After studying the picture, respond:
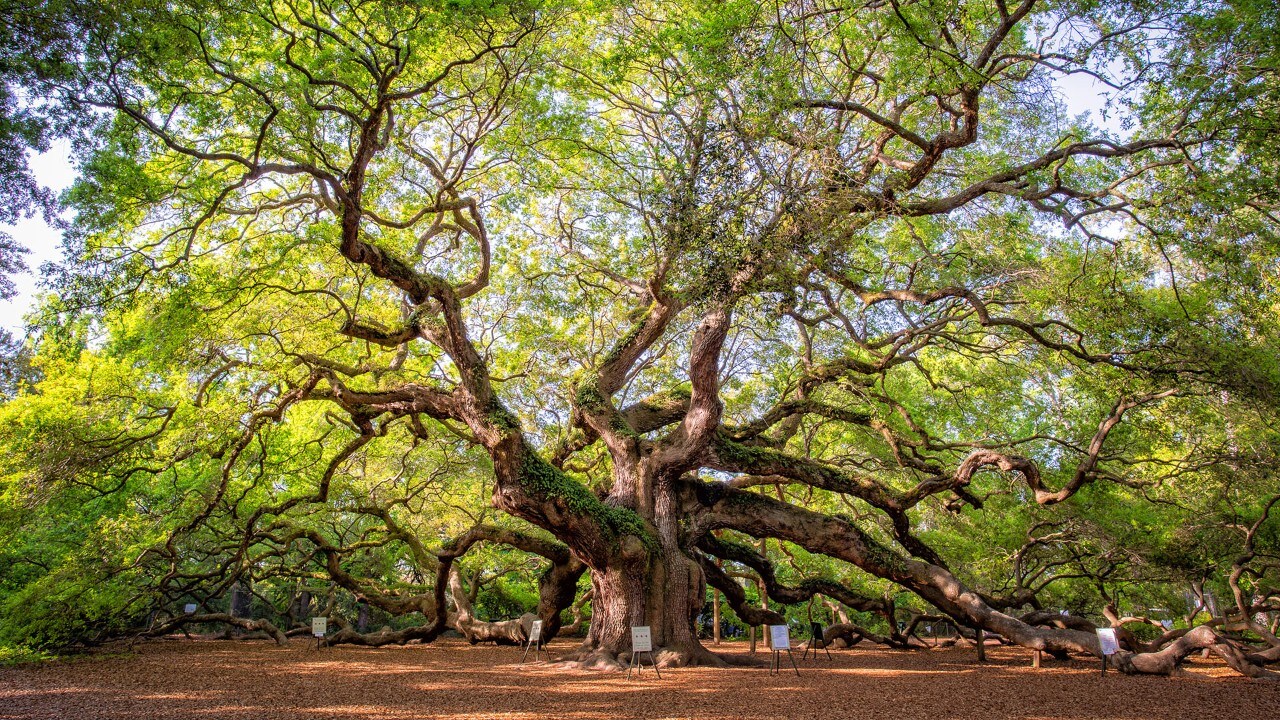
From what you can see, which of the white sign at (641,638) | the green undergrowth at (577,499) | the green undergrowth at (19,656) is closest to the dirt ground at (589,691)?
the green undergrowth at (19,656)

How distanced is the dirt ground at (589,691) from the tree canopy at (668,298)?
0.92 meters

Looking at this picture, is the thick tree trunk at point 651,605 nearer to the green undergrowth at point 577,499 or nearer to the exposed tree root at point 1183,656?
the green undergrowth at point 577,499

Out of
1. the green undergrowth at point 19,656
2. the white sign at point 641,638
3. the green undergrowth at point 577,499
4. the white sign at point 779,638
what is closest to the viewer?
the white sign at point 641,638

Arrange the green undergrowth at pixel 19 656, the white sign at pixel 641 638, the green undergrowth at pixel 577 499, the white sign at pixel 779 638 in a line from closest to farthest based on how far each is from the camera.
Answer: the white sign at pixel 641 638 → the white sign at pixel 779 638 → the green undergrowth at pixel 577 499 → the green undergrowth at pixel 19 656

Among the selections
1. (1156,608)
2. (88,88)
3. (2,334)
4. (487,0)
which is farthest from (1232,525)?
(2,334)

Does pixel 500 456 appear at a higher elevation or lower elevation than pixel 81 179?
lower

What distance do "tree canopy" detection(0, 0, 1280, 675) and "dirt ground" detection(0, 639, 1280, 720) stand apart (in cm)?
92

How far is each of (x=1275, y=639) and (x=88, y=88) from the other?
14.4 meters

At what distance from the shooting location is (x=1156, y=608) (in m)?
15.6

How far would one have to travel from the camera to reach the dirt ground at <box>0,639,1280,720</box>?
18.4ft

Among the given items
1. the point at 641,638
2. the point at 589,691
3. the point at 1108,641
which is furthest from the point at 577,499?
the point at 1108,641

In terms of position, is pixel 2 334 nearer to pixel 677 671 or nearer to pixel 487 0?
pixel 487 0

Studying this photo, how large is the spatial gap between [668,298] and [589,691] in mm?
4817

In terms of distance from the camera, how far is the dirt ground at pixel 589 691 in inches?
220
